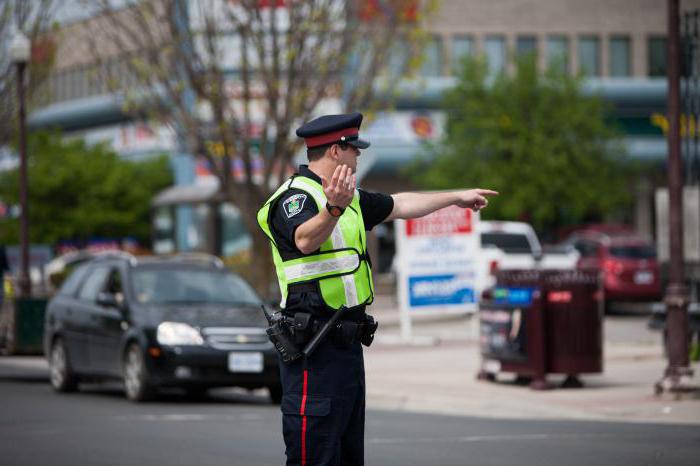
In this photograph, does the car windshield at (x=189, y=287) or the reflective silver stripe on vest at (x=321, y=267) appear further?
the car windshield at (x=189, y=287)

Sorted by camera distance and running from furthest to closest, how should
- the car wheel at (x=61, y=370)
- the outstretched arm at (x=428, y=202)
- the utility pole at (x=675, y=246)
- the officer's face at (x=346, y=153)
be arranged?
the car wheel at (x=61, y=370) < the utility pole at (x=675, y=246) < the outstretched arm at (x=428, y=202) < the officer's face at (x=346, y=153)

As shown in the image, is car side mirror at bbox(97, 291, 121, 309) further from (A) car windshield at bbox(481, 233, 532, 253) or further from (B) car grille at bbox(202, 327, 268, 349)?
(A) car windshield at bbox(481, 233, 532, 253)

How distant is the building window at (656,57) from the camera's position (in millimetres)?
60000

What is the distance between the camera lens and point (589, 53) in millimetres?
59969

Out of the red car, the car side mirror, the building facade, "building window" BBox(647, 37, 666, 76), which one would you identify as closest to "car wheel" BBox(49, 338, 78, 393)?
the car side mirror

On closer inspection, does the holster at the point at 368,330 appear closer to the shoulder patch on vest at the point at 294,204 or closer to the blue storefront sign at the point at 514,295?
the shoulder patch on vest at the point at 294,204

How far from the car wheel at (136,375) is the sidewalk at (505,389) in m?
2.29

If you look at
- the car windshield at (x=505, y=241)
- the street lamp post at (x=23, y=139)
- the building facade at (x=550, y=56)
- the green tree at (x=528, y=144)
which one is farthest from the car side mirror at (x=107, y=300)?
the building facade at (x=550, y=56)

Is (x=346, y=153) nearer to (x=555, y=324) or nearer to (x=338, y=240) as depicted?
(x=338, y=240)

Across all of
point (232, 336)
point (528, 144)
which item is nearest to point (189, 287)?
point (232, 336)

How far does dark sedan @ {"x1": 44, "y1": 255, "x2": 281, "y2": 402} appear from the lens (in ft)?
46.9

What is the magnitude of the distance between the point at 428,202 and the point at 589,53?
5465cm

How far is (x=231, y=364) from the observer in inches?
562

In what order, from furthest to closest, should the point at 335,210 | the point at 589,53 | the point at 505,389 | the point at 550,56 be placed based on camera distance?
the point at 589,53
the point at 550,56
the point at 505,389
the point at 335,210
